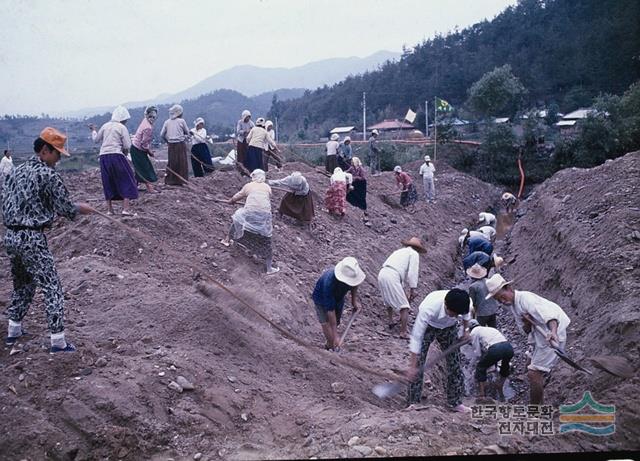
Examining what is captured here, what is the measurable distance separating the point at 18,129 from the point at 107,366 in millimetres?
3877

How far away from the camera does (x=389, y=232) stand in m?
11.6

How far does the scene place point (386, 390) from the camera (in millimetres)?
5074

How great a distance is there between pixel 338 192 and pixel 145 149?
3.95 m

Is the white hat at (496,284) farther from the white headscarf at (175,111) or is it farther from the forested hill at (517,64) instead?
the forested hill at (517,64)

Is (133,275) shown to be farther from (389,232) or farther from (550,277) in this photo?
(389,232)

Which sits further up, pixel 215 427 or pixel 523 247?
pixel 215 427

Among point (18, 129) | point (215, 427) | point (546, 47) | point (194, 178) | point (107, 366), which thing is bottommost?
point (215, 427)

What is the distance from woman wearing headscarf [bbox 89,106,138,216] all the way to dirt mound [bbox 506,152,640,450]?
540 centimetres

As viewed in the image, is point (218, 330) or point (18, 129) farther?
point (18, 129)

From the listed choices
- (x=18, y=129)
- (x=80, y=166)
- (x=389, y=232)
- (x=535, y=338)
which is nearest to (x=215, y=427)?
(x=535, y=338)

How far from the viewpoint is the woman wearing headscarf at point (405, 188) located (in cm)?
1341

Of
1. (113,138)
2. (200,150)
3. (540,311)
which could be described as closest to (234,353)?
(540,311)

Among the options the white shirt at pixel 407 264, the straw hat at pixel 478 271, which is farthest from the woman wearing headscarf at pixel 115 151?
the straw hat at pixel 478 271

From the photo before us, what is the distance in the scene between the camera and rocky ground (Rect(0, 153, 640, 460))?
140 inches
